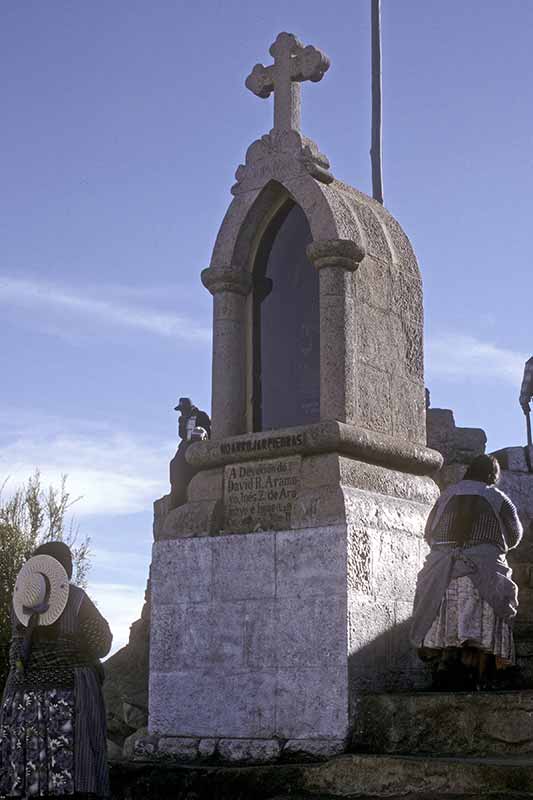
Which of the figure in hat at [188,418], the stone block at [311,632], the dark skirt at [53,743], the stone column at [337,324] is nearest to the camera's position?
the dark skirt at [53,743]

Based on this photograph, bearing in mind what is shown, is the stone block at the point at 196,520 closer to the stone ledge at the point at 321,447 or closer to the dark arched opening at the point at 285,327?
the stone ledge at the point at 321,447

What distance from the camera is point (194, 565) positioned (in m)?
8.06

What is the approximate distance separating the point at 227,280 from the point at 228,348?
466 mm

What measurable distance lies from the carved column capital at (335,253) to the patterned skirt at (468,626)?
2100 millimetres

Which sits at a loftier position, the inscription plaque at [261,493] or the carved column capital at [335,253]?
the carved column capital at [335,253]

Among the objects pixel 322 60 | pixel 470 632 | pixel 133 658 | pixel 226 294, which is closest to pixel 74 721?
pixel 470 632

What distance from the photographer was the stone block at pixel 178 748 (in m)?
7.79

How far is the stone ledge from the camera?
7.70 m

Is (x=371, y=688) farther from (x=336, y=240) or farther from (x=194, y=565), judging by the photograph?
(x=336, y=240)

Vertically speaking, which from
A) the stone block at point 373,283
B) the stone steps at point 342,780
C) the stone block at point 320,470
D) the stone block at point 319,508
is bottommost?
the stone steps at point 342,780

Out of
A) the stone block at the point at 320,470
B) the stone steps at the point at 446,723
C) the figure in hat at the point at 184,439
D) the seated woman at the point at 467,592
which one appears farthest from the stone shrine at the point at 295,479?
the figure in hat at the point at 184,439

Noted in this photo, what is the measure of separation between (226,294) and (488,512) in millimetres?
2326

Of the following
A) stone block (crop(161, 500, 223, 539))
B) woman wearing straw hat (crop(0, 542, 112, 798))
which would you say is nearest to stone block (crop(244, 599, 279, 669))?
stone block (crop(161, 500, 223, 539))

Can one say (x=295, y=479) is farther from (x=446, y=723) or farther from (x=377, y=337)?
(x=446, y=723)
